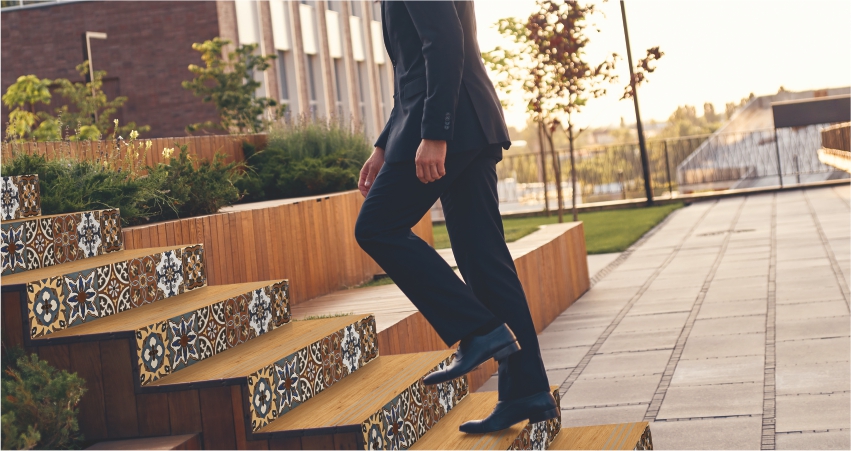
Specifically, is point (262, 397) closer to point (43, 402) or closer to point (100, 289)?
point (43, 402)

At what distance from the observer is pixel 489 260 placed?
3203mm

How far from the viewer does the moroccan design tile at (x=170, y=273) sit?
394 centimetres

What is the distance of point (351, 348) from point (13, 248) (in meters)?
1.33

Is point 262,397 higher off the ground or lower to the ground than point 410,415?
higher

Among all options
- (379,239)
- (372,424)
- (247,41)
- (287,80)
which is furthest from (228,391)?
(287,80)

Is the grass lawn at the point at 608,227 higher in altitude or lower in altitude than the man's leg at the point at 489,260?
lower

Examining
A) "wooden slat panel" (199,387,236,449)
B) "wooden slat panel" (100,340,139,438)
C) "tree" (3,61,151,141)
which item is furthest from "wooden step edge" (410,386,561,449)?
"tree" (3,61,151,141)

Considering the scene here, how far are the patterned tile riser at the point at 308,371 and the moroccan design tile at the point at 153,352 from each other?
347 mm

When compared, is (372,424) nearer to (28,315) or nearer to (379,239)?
(379,239)

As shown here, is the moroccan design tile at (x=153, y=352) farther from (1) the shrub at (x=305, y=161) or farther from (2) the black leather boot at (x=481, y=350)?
(1) the shrub at (x=305, y=161)

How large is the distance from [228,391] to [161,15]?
22575 millimetres

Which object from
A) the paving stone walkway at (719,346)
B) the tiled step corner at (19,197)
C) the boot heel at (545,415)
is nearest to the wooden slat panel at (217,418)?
the boot heel at (545,415)

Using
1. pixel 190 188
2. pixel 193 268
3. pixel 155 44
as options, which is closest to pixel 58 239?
pixel 193 268

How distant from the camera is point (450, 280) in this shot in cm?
307
